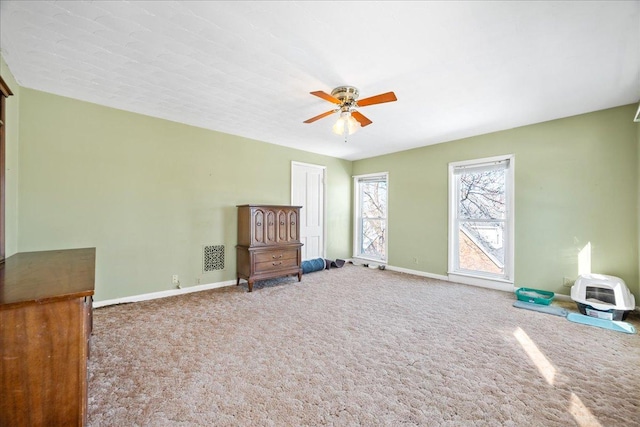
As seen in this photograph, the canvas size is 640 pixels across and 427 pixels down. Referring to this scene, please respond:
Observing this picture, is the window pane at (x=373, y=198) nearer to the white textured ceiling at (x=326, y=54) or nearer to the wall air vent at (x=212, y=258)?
the white textured ceiling at (x=326, y=54)

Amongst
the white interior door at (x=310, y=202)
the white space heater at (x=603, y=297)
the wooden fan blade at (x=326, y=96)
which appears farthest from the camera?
the white interior door at (x=310, y=202)

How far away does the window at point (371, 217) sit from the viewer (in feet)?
18.9

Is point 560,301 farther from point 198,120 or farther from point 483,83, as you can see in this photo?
point 198,120

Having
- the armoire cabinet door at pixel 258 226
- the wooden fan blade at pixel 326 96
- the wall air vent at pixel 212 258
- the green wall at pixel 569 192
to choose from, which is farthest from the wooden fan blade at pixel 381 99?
the wall air vent at pixel 212 258

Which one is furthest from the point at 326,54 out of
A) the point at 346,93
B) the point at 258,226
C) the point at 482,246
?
the point at 482,246

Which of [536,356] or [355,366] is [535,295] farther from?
[355,366]

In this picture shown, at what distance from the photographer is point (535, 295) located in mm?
3484

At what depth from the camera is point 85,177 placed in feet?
10.2

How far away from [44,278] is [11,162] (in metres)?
1.92

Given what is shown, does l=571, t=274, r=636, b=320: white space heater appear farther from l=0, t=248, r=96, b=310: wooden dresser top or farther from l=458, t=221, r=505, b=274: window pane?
l=0, t=248, r=96, b=310: wooden dresser top

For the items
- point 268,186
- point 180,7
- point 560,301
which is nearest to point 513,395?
point 560,301

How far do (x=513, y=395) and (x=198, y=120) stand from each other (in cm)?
435

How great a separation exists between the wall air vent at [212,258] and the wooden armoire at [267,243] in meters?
0.26

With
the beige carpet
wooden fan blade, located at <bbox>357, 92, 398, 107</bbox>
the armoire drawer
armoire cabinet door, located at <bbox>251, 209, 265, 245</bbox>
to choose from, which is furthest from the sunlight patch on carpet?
armoire cabinet door, located at <bbox>251, 209, 265, 245</bbox>
